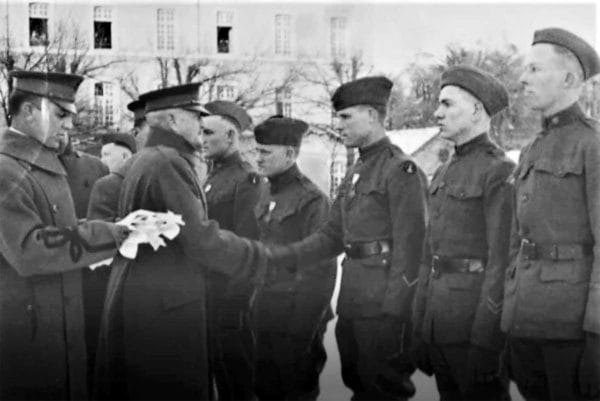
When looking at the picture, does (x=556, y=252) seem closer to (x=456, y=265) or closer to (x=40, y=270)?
(x=456, y=265)

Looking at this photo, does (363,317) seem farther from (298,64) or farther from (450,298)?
(298,64)

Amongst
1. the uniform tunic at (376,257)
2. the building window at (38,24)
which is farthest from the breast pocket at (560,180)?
the building window at (38,24)

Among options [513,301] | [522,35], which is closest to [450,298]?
[513,301]

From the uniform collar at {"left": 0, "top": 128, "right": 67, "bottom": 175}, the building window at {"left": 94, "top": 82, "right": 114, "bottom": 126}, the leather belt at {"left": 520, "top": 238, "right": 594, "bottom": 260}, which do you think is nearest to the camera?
the leather belt at {"left": 520, "top": 238, "right": 594, "bottom": 260}

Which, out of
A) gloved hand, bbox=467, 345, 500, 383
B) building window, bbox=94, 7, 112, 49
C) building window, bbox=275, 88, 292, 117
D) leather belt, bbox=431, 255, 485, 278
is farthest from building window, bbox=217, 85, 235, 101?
gloved hand, bbox=467, 345, 500, 383

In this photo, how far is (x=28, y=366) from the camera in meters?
4.16

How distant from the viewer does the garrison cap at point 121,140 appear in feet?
14.0

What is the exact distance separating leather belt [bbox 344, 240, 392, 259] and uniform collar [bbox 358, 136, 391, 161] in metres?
0.38

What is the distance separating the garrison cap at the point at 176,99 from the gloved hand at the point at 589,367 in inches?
76.0

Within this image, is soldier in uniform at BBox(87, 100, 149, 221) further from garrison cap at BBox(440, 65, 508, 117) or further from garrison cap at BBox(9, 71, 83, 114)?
garrison cap at BBox(440, 65, 508, 117)

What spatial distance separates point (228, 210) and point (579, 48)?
170 centimetres

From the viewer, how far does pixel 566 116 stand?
3.82 metres

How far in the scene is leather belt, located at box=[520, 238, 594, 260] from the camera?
3.75 m

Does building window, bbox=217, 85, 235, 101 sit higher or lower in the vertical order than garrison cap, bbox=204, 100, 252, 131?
higher
